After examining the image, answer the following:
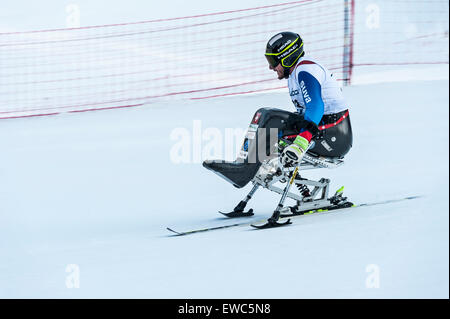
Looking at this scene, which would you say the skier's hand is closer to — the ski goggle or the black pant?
the black pant

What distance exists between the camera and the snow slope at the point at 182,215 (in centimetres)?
424

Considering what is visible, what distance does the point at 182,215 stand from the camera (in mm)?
5695

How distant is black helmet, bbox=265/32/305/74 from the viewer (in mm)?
5176

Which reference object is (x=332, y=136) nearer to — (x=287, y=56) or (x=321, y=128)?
(x=321, y=128)

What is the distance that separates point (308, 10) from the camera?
1296cm

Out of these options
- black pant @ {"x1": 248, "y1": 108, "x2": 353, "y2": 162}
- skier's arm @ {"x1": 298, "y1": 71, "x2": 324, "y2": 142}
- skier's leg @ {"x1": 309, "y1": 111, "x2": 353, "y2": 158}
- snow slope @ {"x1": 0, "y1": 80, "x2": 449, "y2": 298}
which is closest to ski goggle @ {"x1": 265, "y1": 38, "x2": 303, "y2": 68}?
skier's arm @ {"x1": 298, "y1": 71, "x2": 324, "y2": 142}

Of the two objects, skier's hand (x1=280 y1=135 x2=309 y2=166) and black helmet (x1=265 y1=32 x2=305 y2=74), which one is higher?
black helmet (x1=265 y1=32 x2=305 y2=74)

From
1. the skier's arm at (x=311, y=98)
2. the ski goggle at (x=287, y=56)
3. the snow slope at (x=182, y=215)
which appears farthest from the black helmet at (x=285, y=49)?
the snow slope at (x=182, y=215)

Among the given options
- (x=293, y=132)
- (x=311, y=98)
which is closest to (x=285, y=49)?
(x=311, y=98)

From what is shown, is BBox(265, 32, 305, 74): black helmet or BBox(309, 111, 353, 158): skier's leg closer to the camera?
BBox(265, 32, 305, 74): black helmet

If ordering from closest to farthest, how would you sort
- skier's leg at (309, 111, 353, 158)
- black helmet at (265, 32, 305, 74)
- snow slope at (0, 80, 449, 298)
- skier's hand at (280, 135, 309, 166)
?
snow slope at (0, 80, 449, 298) → skier's hand at (280, 135, 309, 166) → black helmet at (265, 32, 305, 74) → skier's leg at (309, 111, 353, 158)

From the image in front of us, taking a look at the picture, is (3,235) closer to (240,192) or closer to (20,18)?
(240,192)

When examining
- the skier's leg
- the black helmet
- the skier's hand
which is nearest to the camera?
the skier's hand

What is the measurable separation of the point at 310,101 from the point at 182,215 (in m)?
1.33
